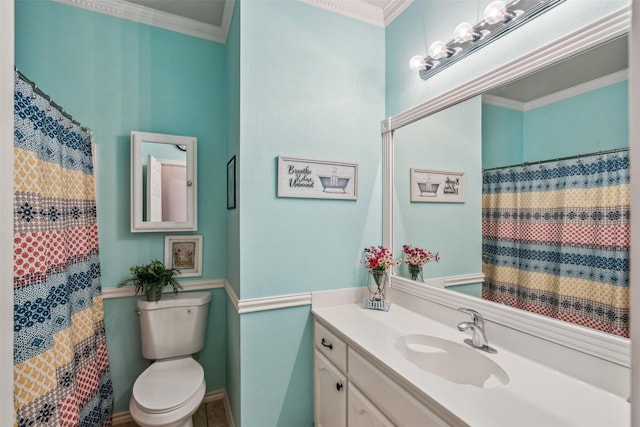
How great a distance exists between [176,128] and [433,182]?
175 centimetres

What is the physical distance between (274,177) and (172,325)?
1168mm

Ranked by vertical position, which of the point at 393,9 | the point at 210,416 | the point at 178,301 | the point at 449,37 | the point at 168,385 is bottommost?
the point at 210,416

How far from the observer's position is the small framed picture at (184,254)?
2.08 meters

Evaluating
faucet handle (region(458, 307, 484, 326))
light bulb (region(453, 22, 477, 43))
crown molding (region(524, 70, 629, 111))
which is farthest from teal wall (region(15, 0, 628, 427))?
faucet handle (region(458, 307, 484, 326))

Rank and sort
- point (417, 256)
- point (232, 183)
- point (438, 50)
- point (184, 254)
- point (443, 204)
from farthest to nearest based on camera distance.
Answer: point (184, 254) → point (232, 183) → point (417, 256) → point (443, 204) → point (438, 50)

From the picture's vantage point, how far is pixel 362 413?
1.27 m

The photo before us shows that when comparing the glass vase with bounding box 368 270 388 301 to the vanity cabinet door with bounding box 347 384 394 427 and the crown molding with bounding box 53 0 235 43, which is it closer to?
the vanity cabinet door with bounding box 347 384 394 427

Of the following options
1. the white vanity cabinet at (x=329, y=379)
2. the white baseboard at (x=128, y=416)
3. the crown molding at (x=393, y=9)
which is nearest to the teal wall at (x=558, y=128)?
the crown molding at (x=393, y=9)

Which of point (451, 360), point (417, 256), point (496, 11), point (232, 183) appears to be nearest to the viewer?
point (496, 11)

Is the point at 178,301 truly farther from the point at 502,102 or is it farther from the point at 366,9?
the point at 366,9

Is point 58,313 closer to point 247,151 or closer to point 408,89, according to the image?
point 247,151

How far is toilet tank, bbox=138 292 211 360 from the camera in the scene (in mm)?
1888

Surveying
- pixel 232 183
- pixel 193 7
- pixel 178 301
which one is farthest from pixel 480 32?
pixel 178 301

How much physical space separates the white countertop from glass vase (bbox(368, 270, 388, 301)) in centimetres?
47
